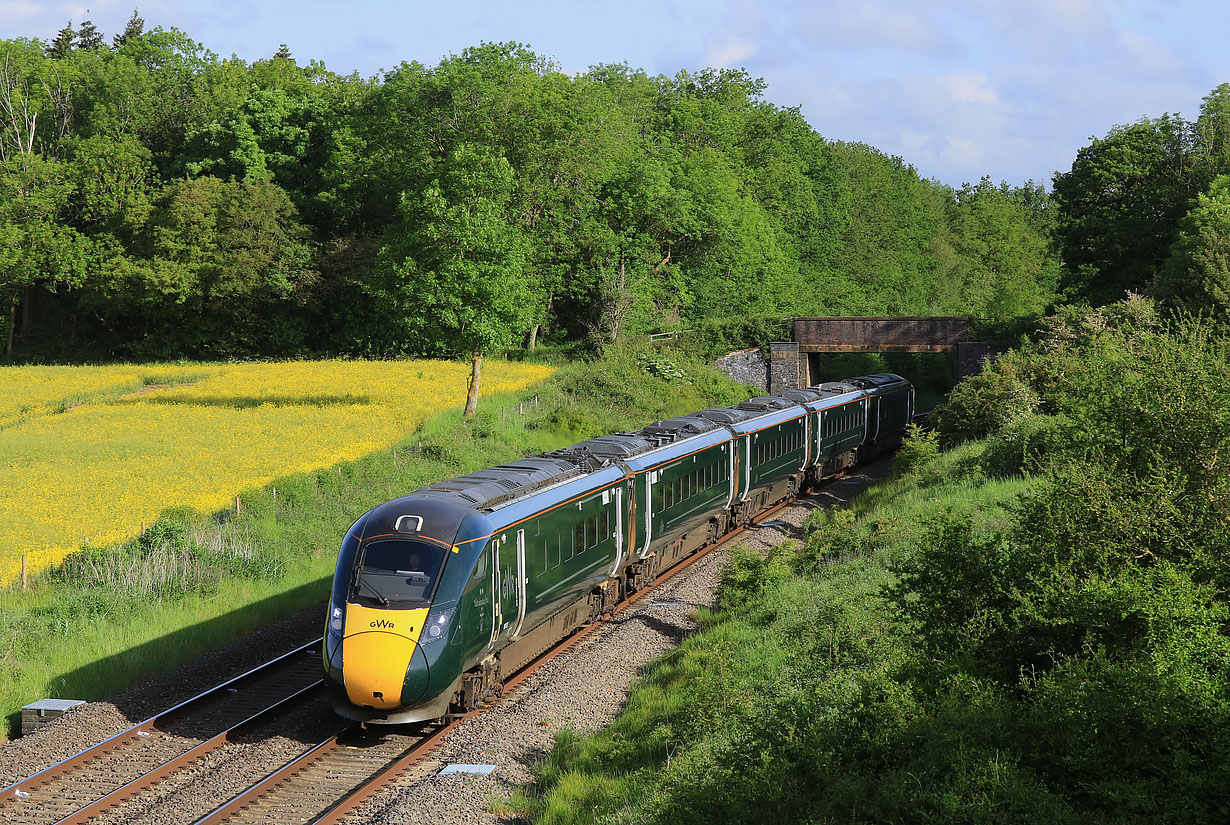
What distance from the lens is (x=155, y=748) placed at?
13.7 m

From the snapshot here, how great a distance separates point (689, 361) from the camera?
51156 millimetres

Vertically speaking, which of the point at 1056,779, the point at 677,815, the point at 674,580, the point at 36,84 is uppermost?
the point at 36,84

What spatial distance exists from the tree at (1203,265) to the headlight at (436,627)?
1073 inches

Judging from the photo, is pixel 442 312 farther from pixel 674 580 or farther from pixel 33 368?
pixel 33 368

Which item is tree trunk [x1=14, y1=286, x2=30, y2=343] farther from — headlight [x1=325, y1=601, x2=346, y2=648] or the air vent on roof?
headlight [x1=325, y1=601, x2=346, y2=648]

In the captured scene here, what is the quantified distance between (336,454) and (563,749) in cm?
2001

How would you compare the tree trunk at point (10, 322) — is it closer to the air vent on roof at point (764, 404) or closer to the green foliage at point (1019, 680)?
the air vent on roof at point (764, 404)

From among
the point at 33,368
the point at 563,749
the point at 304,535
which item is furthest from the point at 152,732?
the point at 33,368

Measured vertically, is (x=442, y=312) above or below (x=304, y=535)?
above

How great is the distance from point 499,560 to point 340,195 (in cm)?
5100

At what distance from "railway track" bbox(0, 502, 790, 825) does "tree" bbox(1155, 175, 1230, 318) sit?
27.8m

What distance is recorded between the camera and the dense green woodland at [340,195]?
53250 mm

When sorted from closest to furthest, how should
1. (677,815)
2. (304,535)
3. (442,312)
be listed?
(677,815) → (304,535) → (442,312)

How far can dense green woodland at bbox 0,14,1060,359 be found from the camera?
53.2 metres
